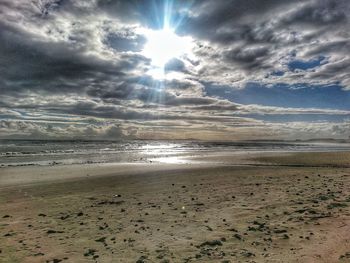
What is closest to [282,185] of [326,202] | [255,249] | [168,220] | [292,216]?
[326,202]

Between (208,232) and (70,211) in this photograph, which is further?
(70,211)

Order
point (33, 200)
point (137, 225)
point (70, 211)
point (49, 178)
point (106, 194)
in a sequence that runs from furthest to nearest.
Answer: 1. point (49, 178)
2. point (106, 194)
3. point (33, 200)
4. point (70, 211)
5. point (137, 225)

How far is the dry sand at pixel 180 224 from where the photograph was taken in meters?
7.79

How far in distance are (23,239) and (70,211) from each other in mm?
3325

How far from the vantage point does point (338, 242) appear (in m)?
8.20

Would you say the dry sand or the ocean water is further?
the ocean water

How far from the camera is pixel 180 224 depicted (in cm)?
1024

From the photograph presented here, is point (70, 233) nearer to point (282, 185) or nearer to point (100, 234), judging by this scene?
point (100, 234)

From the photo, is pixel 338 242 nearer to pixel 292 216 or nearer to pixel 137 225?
pixel 292 216

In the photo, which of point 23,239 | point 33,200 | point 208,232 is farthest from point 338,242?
point 33,200

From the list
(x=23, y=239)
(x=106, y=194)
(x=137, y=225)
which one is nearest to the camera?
(x=23, y=239)

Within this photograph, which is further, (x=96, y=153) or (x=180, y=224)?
(x=96, y=153)

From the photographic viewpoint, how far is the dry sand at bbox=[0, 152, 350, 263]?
7.79m

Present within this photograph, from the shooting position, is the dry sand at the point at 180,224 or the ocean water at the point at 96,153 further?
the ocean water at the point at 96,153
